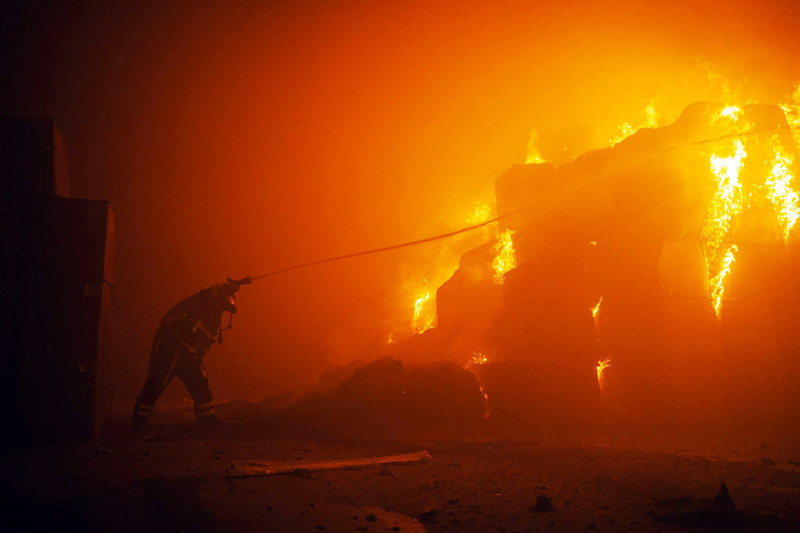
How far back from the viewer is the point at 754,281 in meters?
12.7

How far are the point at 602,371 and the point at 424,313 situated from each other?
471 inches

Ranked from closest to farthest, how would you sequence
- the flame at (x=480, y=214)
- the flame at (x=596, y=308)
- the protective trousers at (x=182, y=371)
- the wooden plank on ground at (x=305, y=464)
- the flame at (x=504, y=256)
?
the wooden plank on ground at (x=305, y=464) → the protective trousers at (x=182, y=371) → the flame at (x=596, y=308) → the flame at (x=504, y=256) → the flame at (x=480, y=214)

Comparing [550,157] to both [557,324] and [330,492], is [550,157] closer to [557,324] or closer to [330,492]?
[557,324]

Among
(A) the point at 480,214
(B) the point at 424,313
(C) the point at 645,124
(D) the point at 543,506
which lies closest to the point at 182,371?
(D) the point at 543,506

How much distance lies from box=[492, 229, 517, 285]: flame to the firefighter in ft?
31.2

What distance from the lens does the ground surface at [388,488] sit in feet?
13.7

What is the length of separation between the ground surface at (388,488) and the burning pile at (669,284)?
3.61 meters

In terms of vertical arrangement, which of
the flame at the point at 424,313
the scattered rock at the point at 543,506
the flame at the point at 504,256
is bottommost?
the scattered rock at the point at 543,506

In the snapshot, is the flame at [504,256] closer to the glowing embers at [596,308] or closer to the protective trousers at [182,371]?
the glowing embers at [596,308]

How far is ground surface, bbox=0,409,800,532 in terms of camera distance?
4.19 m

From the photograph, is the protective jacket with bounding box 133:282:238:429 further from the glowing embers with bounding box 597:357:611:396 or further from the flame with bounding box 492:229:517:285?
the flame with bounding box 492:229:517:285

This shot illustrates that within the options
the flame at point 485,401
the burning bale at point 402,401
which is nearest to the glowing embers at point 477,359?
the flame at point 485,401

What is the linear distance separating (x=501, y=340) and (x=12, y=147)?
10828 mm

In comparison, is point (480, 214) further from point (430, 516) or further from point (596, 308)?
point (430, 516)
